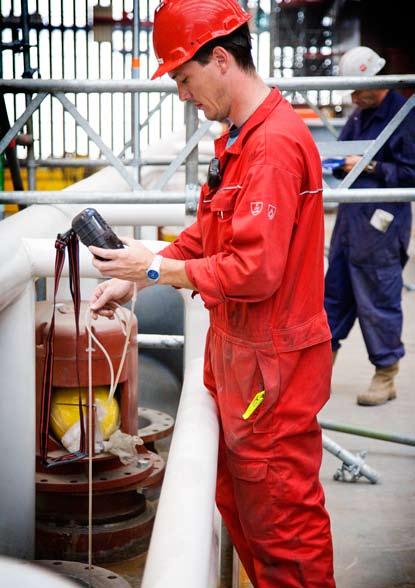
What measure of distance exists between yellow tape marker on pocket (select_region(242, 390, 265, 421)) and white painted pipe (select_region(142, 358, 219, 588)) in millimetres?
218

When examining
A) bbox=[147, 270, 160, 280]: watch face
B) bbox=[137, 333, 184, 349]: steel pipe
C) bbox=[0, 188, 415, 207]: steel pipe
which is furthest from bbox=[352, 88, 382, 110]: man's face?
bbox=[147, 270, 160, 280]: watch face

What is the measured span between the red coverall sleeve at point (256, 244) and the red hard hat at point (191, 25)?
32cm

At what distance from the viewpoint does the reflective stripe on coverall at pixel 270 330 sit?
2.05 metres

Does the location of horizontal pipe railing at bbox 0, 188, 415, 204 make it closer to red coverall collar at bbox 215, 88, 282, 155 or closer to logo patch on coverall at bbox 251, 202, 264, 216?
red coverall collar at bbox 215, 88, 282, 155

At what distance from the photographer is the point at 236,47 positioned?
2.16m

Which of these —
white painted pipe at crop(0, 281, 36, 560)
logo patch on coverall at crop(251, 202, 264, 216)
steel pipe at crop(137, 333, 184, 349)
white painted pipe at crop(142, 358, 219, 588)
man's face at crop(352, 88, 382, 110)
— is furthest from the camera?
man's face at crop(352, 88, 382, 110)

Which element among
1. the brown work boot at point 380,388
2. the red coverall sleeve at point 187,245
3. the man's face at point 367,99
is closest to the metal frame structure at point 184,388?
the red coverall sleeve at point 187,245

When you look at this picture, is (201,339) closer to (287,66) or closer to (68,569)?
(68,569)

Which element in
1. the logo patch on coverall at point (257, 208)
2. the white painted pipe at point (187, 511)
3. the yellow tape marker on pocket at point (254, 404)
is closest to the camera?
the white painted pipe at point (187, 511)

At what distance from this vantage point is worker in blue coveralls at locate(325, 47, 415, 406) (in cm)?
524

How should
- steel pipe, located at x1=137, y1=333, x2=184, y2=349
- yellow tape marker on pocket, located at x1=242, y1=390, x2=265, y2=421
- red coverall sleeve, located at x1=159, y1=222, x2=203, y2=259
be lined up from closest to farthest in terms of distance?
yellow tape marker on pocket, located at x1=242, y1=390, x2=265, y2=421 < red coverall sleeve, located at x1=159, y1=222, x2=203, y2=259 < steel pipe, located at x1=137, y1=333, x2=184, y2=349

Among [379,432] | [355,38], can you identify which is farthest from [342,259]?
[355,38]

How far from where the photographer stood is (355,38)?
790 inches

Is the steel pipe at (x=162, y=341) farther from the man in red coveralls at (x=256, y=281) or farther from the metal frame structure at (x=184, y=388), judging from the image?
the man in red coveralls at (x=256, y=281)
